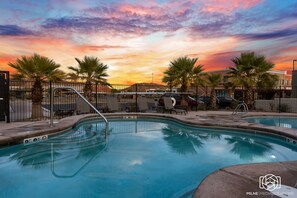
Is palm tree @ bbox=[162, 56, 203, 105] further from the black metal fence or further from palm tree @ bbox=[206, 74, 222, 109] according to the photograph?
palm tree @ bbox=[206, 74, 222, 109]

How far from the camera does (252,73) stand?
47.1 ft

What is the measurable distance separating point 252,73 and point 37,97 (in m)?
13.1

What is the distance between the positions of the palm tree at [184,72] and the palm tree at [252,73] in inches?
104

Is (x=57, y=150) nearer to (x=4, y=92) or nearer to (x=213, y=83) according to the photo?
(x=4, y=92)

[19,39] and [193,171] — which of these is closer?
[193,171]

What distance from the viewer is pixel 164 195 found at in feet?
10.9

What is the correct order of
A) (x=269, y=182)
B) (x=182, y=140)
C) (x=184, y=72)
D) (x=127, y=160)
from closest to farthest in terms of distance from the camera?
(x=269, y=182)
(x=127, y=160)
(x=182, y=140)
(x=184, y=72)

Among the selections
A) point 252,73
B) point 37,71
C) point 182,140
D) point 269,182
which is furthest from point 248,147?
point 252,73

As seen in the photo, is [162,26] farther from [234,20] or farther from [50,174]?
[50,174]

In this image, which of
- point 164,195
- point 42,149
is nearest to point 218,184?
point 164,195

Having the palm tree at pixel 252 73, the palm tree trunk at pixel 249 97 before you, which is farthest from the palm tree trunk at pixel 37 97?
the palm tree trunk at pixel 249 97

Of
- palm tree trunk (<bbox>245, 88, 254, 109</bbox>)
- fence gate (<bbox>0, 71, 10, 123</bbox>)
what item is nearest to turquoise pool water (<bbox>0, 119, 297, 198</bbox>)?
fence gate (<bbox>0, 71, 10, 123</bbox>)

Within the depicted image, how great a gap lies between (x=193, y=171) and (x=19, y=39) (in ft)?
39.1

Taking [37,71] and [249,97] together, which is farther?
[249,97]
